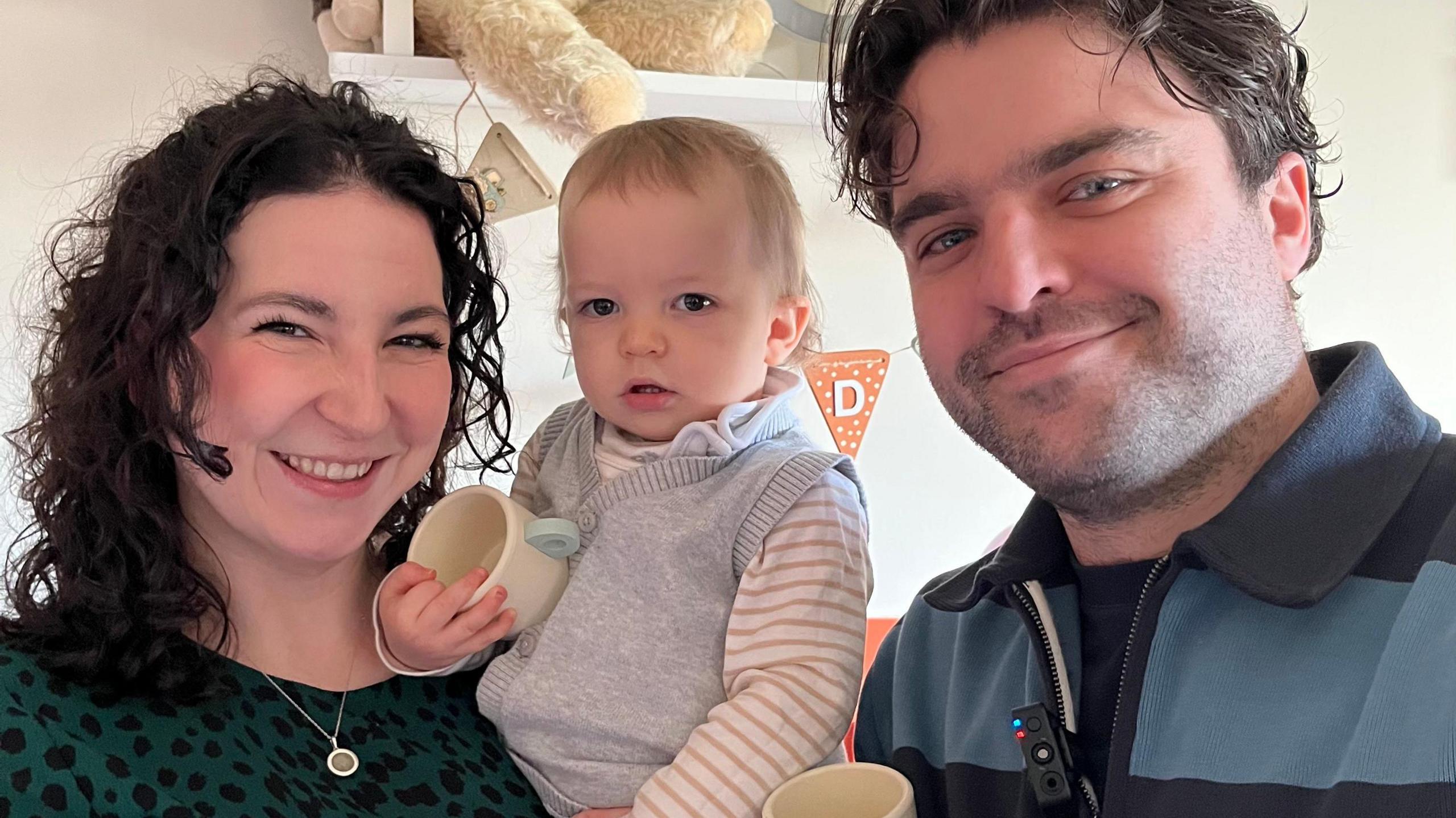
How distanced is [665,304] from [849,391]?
4.33 ft

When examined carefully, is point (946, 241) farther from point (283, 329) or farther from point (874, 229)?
point (874, 229)

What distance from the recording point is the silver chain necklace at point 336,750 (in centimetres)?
125

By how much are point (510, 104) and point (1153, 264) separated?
4.24ft

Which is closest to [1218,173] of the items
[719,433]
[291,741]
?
[719,433]

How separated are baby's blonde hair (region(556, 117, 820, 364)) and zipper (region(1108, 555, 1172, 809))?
1.83ft

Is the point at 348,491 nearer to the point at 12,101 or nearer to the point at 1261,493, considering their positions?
the point at 1261,493

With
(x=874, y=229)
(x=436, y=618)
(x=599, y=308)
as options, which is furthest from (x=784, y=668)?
(x=874, y=229)

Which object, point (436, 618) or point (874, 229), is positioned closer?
point (436, 618)

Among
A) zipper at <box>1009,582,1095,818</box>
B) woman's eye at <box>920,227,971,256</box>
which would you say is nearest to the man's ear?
woman's eye at <box>920,227,971,256</box>

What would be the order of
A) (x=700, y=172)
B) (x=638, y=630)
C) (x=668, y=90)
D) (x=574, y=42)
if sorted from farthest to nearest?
(x=668, y=90), (x=574, y=42), (x=700, y=172), (x=638, y=630)

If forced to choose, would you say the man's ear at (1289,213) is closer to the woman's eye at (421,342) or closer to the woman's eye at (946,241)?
the woman's eye at (946,241)

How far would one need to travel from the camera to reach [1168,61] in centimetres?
118

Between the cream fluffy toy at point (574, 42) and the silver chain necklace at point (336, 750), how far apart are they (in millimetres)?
939

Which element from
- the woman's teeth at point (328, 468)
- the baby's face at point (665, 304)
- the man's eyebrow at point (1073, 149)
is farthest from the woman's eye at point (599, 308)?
the man's eyebrow at point (1073, 149)
